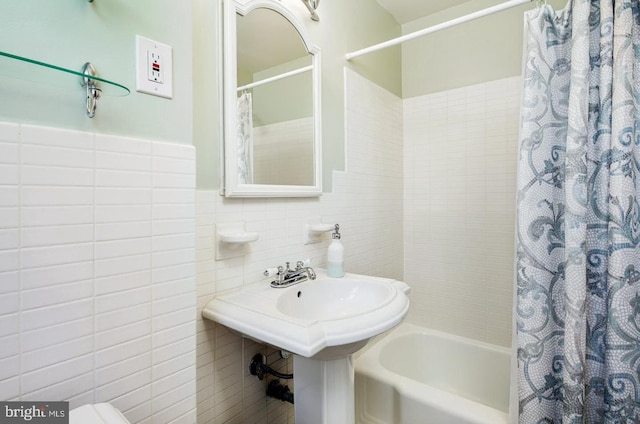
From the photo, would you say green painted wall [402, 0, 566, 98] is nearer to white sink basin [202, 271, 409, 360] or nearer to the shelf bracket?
white sink basin [202, 271, 409, 360]

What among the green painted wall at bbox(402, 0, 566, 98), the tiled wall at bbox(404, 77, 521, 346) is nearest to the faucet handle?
the tiled wall at bbox(404, 77, 521, 346)

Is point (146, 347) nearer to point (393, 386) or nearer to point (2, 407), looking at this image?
point (2, 407)

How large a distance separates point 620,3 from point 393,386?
1.69 m


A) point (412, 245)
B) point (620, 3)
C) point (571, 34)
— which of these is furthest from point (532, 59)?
point (412, 245)

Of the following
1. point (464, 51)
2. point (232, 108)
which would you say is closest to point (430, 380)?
point (232, 108)

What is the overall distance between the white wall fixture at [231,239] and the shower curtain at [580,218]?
101cm

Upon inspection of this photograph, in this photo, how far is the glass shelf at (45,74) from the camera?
56cm

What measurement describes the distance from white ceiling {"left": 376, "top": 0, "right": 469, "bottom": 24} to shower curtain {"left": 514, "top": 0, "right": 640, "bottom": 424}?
100cm

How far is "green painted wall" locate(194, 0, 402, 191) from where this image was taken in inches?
40.5

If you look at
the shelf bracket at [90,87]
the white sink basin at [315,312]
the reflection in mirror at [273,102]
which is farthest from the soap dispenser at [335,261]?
the shelf bracket at [90,87]

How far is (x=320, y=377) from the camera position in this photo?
1039mm

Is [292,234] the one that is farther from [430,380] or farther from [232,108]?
[430,380]

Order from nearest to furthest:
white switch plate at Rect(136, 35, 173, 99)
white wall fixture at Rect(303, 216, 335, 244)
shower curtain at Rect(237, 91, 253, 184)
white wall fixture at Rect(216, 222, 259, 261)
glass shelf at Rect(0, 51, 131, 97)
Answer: glass shelf at Rect(0, 51, 131, 97) → white switch plate at Rect(136, 35, 173, 99) → white wall fixture at Rect(216, 222, 259, 261) → shower curtain at Rect(237, 91, 253, 184) → white wall fixture at Rect(303, 216, 335, 244)

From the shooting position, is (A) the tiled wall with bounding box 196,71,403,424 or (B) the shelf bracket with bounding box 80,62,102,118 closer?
(B) the shelf bracket with bounding box 80,62,102,118
